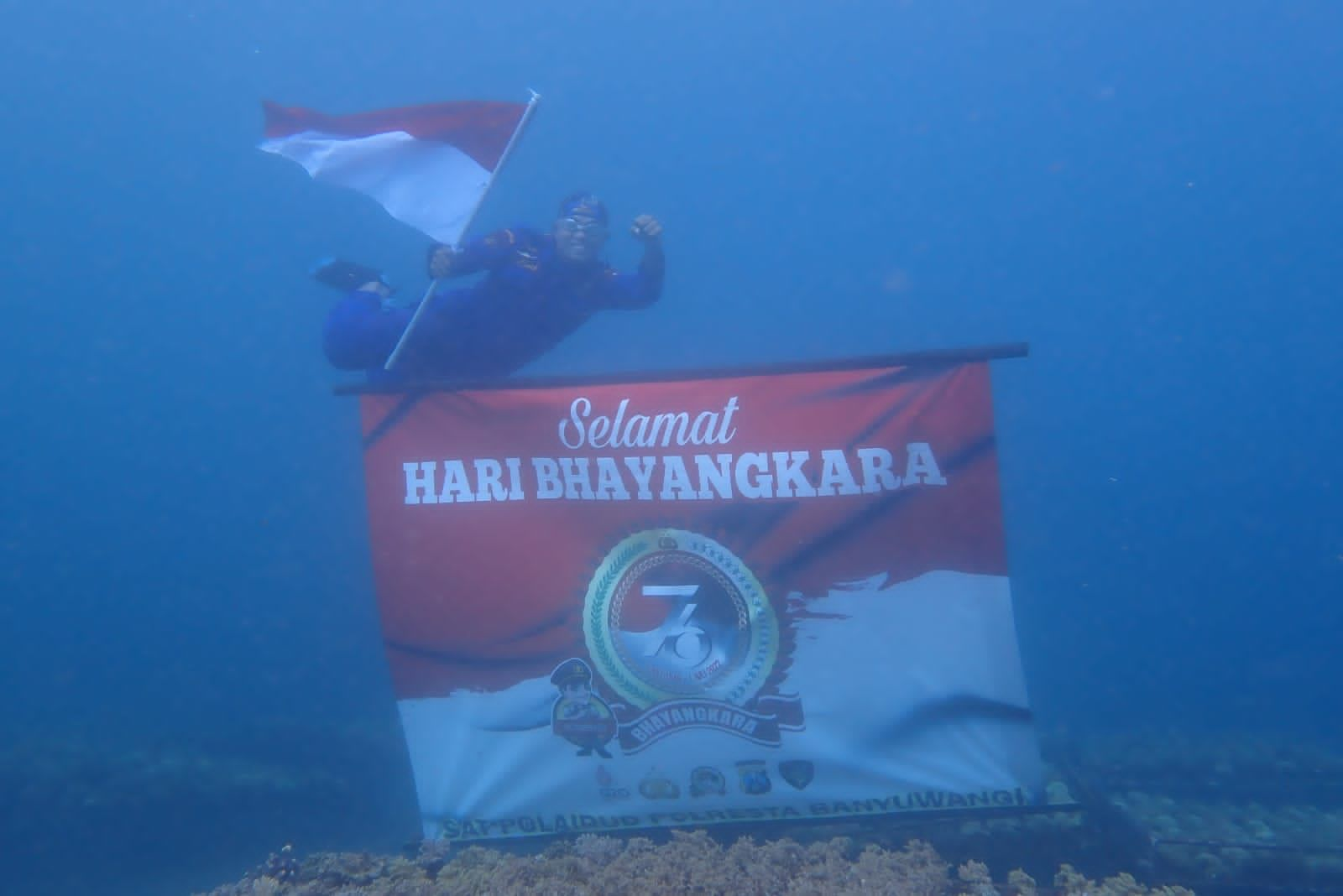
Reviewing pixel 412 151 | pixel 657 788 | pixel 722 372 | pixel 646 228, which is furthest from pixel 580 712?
pixel 412 151

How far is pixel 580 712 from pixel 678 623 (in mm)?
608

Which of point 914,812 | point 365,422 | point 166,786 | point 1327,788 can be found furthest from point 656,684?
point 1327,788

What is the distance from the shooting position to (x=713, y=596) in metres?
3.98

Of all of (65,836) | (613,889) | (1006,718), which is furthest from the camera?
(65,836)

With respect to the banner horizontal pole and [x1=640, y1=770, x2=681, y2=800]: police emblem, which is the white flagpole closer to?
the banner horizontal pole

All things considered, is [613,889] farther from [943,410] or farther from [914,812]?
[943,410]

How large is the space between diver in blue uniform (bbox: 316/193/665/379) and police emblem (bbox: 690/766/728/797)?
2352 mm

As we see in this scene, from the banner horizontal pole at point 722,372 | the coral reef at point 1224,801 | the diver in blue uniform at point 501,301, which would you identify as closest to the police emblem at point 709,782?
the banner horizontal pole at point 722,372

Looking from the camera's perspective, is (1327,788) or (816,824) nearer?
(816,824)

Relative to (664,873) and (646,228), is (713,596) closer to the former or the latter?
(664,873)

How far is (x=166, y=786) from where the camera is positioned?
8.51 m

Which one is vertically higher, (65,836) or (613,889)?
(613,889)

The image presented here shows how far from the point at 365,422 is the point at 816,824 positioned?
2.75m

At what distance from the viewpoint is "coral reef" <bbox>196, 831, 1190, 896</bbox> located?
3.57 metres
